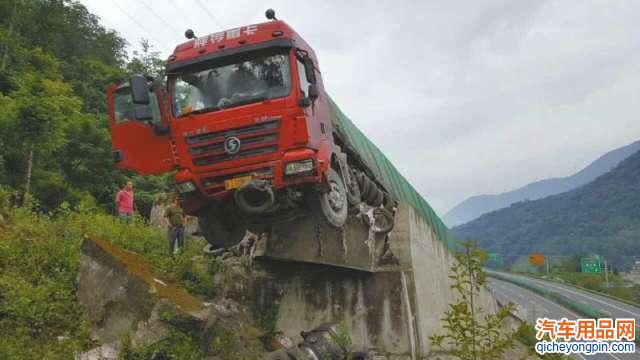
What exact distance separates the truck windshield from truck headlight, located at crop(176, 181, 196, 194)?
1.11m

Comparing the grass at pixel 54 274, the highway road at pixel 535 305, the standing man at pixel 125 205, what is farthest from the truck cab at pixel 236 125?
the highway road at pixel 535 305

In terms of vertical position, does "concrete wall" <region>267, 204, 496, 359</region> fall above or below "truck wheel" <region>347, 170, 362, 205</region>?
below

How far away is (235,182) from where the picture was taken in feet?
31.0

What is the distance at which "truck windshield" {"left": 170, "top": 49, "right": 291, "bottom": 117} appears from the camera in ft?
31.4

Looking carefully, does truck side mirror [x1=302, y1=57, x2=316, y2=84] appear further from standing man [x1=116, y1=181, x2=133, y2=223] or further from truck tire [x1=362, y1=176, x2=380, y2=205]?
standing man [x1=116, y1=181, x2=133, y2=223]

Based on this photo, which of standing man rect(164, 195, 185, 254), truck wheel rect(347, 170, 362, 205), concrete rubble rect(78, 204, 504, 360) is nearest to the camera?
concrete rubble rect(78, 204, 504, 360)

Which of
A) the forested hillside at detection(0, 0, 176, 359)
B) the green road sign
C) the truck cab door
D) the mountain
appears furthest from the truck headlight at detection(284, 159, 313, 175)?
the mountain

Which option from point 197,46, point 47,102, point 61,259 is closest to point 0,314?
point 61,259

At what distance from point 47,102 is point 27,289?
11.3m

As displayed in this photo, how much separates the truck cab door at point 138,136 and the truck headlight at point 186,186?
0.38m

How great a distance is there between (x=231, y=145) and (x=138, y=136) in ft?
5.61

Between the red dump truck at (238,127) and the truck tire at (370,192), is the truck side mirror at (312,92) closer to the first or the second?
the red dump truck at (238,127)

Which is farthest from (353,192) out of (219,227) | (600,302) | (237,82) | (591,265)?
(600,302)

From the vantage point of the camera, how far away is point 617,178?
19462cm
